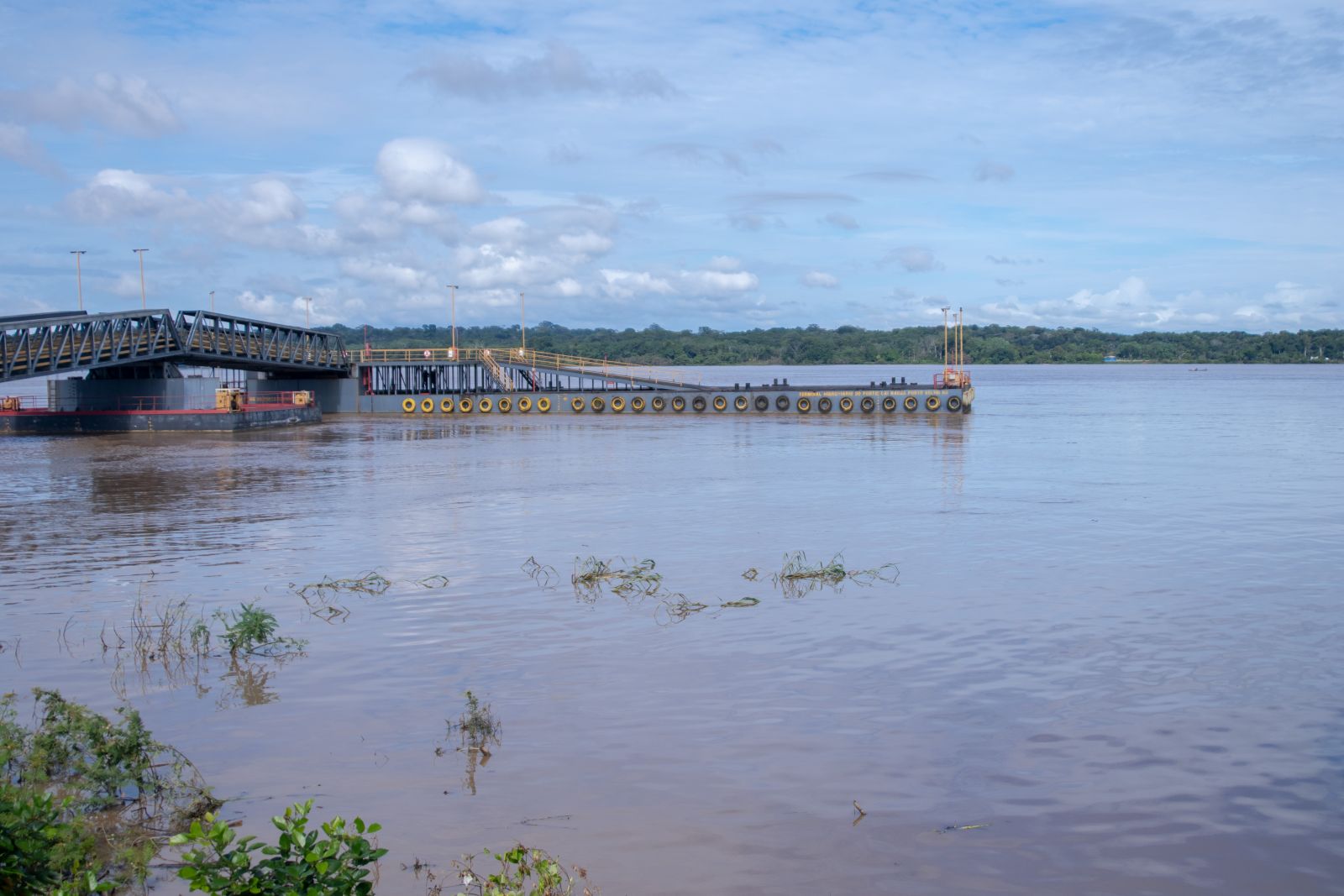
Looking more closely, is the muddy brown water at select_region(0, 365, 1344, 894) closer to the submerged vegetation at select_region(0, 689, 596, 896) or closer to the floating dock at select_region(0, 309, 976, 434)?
the submerged vegetation at select_region(0, 689, 596, 896)

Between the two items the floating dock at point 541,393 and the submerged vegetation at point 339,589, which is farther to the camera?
the floating dock at point 541,393

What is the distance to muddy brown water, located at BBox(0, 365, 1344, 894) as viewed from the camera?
7.55 meters

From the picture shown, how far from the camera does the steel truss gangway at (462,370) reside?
7250 centimetres

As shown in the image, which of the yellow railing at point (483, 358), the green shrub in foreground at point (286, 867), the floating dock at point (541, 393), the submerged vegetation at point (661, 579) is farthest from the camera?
the yellow railing at point (483, 358)

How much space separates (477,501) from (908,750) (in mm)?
17818

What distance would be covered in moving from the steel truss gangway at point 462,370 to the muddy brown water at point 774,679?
151ft

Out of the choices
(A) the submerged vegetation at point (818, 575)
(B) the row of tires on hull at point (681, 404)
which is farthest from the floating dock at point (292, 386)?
(A) the submerged vegetation at point (818, 575)

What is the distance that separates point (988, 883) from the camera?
22.8 ft

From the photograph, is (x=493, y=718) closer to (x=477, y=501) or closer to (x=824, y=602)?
(x=824, y=602)

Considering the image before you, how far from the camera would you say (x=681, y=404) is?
2672 inches

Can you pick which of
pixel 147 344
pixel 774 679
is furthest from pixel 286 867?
pixel 147 344

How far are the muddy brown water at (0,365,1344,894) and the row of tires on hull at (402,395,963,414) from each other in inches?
1486

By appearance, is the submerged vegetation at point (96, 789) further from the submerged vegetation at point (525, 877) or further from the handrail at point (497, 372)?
the handrail at point (497, 372)

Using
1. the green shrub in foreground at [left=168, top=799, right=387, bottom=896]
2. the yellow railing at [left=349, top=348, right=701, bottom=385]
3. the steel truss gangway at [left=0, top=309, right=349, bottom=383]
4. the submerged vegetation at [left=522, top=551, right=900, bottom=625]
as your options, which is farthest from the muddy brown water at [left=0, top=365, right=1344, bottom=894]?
the yellow railing at [left=349, top=348, right=701, bottom=385]
